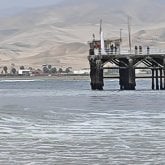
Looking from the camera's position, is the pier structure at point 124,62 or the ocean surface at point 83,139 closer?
the ocean surface at point 83,139

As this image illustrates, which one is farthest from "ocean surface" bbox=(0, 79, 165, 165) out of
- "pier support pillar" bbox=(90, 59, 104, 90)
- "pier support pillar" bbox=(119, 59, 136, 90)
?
"pier support pillar" bbox=(90, 59, 104, 90)

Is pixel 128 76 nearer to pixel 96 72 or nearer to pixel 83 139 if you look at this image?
pixel 96 72

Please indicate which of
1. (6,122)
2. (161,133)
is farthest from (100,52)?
(161,133)

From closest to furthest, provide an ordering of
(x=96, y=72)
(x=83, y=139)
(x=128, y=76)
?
1. (x=83, y=139)
2. (x=96, y=72)
3. (x=128, y=76)

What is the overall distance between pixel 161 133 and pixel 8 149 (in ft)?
25.3

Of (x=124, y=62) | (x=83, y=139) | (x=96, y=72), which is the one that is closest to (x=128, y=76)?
(x=124, y=62)

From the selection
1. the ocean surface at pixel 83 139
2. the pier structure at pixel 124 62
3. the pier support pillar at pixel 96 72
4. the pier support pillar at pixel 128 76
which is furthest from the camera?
the pier support pillar at pixel 96 72

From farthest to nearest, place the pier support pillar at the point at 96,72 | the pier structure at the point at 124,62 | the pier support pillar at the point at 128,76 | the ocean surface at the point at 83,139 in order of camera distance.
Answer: the pier support pillar at the point at 96,72
the pier structure at the point at 124,62
the pier support pillar at the point at 128,76
the ocean surface at the point at 83,139

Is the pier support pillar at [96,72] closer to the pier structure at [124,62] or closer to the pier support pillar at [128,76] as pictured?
the pier structure at [124,62]

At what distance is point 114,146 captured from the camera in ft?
85.7

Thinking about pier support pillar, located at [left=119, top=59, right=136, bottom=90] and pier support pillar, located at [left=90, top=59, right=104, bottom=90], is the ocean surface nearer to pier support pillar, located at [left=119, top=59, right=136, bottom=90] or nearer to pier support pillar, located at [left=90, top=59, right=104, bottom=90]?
pier support pillar, located at [left=119, top=59, right=136, bottom=90]

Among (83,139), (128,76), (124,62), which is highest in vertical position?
(124,62)

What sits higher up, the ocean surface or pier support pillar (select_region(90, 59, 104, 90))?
pier support pillar (select_region(90, 59, 104, 90))

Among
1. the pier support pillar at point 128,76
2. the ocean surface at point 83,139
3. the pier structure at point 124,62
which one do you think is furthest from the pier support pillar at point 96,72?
the ocean surface at point 83,139
